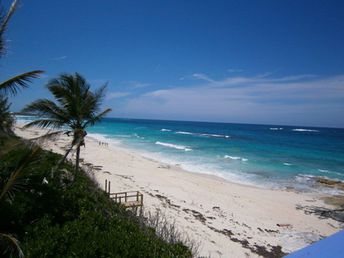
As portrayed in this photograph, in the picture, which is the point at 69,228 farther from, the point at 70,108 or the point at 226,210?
the point at 226,210

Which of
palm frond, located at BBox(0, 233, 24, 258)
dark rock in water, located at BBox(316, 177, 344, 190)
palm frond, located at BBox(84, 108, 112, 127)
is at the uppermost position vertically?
palm frond, located at BBox(84, 108, 112, 127)

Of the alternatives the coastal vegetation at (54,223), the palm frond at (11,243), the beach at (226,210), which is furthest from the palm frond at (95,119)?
the palm frond at (11,243)

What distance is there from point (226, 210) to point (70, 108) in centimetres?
913

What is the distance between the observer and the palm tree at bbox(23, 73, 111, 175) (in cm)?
835

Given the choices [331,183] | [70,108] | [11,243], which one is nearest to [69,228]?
[11,243]

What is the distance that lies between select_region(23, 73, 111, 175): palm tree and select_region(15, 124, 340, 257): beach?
0.67m

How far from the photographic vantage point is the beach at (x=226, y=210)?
10.0 meters

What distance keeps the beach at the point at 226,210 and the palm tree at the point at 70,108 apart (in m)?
0.67

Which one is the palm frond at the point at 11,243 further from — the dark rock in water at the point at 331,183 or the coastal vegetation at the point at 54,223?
the dark rock in water at the point at 331,183

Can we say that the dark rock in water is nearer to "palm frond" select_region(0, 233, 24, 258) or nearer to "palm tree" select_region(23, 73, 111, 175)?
"palm tree" select_region(23, 73, 111, 175)

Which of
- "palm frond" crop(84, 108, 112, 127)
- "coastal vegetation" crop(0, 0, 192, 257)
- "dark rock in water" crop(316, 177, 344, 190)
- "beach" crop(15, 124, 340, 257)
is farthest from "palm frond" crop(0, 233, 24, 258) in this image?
"dark rock in water" crop(316, 177, 344, 190)

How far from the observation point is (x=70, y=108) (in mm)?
8805

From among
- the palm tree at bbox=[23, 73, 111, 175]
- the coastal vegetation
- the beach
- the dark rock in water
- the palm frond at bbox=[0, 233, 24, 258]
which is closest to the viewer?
the palm frond at bbox=[0, 233, 24, 258]

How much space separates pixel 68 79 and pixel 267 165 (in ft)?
77.7
